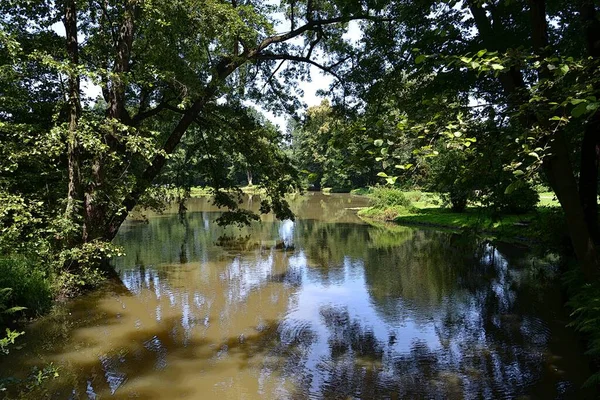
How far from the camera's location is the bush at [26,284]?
27.4 ft

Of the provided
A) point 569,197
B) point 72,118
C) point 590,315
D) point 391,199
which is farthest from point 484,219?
point 391,199

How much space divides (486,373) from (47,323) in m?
8.35

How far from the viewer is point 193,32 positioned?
11.8 metres

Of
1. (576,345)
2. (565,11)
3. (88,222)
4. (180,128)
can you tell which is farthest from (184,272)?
(565,11)

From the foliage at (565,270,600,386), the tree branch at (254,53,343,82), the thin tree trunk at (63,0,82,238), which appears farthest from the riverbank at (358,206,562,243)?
the thin tree trunk at (63,0,82,238)

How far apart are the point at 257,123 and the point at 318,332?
9.25 meters

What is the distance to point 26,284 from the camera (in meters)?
8.67

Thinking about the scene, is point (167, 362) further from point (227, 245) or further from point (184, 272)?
point (227, 245)

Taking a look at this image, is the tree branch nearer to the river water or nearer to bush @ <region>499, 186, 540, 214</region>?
the river water

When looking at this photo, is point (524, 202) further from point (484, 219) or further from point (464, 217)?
point (484, 219)

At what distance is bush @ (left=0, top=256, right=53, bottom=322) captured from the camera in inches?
329

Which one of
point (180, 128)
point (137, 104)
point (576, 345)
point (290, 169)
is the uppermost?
point (137, 104)

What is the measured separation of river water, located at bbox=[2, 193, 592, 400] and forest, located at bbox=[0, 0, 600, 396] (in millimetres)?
895

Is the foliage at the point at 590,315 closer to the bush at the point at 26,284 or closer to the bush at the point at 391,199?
the bush at the point at 26,284
